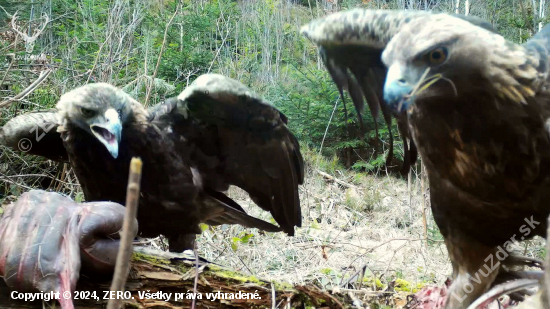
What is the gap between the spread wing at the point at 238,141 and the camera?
2.87 metres

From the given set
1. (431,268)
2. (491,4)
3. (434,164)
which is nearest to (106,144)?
(434,164)

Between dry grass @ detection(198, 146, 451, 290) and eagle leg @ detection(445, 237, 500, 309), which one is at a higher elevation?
eagle leg @ detection(445, 237, 500, 309)

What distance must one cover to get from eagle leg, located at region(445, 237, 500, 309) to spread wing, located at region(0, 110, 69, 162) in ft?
9.52

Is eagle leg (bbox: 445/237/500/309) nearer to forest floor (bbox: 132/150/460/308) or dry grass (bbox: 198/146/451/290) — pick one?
forest floor (bbox: 132/150/460/308)

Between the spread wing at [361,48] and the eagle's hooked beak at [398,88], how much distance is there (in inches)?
25.1

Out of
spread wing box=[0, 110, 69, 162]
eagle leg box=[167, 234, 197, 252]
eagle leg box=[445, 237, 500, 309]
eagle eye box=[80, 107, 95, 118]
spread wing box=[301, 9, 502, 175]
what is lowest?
eagle leg box=[167, 234, 197, 252]

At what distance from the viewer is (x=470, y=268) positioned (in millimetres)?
2604

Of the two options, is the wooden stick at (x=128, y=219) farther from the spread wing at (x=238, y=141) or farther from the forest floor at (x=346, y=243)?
the spread wing at (x=238, y=141)

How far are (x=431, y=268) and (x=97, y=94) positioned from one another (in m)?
3.30

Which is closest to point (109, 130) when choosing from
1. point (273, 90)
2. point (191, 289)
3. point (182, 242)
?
point (182, 242)

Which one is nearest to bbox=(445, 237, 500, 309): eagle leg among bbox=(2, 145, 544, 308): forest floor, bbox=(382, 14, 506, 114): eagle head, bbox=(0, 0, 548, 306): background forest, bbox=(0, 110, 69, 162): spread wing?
bbox=(2, 145, 544, 308): forest floor

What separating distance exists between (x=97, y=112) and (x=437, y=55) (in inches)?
84.0

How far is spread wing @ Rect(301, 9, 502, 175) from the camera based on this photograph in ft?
8.48

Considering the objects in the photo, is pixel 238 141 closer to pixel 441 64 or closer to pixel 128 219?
pixel 441 64
